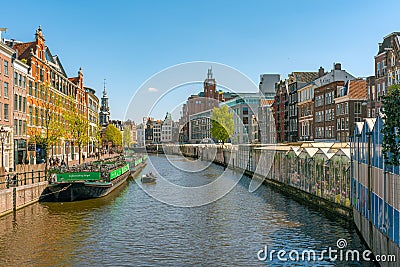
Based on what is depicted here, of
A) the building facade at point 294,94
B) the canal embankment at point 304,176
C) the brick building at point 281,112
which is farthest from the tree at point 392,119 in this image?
the brick building at point 281,112

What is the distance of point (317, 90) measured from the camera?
86.0m

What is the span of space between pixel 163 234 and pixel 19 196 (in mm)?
12581

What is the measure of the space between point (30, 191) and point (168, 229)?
1334 centimetres

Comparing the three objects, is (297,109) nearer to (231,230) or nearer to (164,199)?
(164,199)

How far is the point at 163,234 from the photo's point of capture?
1013 inches

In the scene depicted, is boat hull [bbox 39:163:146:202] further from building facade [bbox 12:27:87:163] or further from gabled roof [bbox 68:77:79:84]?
gabled roof [bbox 68:77:79:84]

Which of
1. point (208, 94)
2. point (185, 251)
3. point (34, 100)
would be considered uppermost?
point (208, 94)

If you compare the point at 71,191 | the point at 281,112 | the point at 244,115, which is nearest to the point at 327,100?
the point at 281,112

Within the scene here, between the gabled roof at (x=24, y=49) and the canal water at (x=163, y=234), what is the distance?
28702 mm

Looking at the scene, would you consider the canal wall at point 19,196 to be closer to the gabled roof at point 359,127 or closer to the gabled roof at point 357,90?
the gabled roof at point 359,127

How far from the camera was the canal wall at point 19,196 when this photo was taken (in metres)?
29.3

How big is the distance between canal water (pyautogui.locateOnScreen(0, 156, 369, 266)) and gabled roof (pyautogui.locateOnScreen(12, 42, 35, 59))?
28702 mm

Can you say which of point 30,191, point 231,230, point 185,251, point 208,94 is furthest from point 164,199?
point 208,94

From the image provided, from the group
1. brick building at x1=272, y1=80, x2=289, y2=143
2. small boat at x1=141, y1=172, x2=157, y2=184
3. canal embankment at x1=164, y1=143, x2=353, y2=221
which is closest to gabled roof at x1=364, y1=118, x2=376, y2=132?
canal embankment at x1=164, y1=143, x2=353, y2=221
